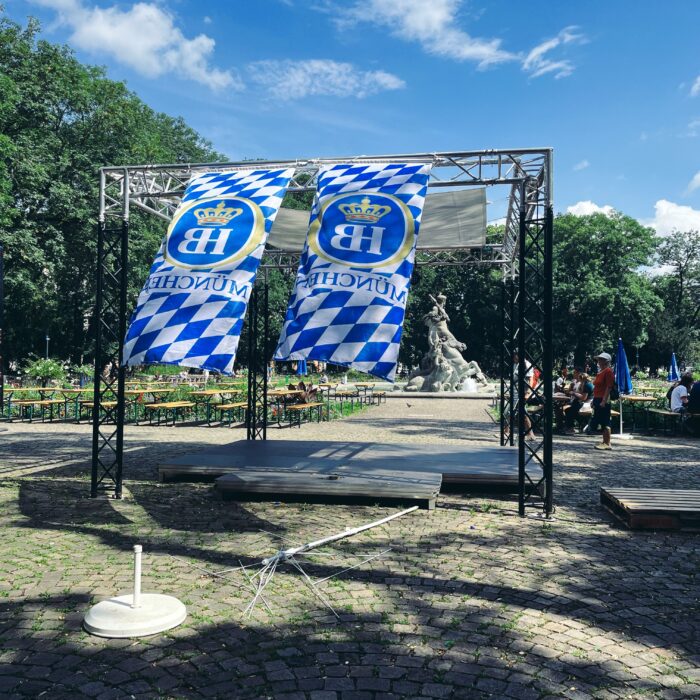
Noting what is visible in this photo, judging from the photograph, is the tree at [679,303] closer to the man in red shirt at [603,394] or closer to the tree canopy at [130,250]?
the tree canopy at [130,250]

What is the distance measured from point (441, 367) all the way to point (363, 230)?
30.4 meters

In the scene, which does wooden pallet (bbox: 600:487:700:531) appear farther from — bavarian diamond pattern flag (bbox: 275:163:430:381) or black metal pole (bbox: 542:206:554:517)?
bavarian diamond pattern flag (bbox: 275:163:430:381)

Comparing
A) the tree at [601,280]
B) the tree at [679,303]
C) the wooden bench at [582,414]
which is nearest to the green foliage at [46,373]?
the wooden bench at [582,414]

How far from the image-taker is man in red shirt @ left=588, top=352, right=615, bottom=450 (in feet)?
44.7

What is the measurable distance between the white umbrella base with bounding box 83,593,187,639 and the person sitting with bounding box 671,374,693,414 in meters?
16.8

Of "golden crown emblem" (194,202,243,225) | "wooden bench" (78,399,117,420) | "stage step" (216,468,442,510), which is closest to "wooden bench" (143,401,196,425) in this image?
"wooden bench" (78,399,117,420)

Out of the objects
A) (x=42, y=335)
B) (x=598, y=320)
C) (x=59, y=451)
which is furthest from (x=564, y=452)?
(x=42, y=335)

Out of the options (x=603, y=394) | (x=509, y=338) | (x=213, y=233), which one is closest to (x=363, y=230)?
(x=213, y=233)

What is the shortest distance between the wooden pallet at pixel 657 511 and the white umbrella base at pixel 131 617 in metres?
5.32

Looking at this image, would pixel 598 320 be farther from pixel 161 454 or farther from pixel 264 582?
pixel 264 582

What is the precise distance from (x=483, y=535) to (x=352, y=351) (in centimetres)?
257

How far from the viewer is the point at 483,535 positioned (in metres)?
7.07

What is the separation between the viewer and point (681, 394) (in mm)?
18156

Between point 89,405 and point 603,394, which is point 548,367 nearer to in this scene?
point 603,394
